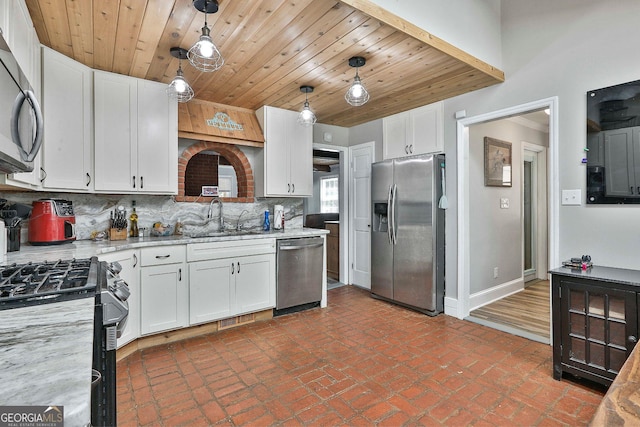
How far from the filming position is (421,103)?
3730 millimetres

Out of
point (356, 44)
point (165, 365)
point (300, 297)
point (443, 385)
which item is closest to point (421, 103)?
point (356, 44)

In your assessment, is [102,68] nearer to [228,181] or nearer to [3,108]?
[3,108]

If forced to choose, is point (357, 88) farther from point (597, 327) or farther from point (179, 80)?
point (597, 327)

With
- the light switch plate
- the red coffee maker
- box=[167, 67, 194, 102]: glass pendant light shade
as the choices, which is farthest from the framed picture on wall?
the red coffee maker

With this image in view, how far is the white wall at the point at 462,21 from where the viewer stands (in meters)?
2.21

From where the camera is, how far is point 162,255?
9.17 ft

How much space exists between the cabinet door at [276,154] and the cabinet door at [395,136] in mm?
1329

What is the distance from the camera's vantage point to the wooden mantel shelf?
3359 mm

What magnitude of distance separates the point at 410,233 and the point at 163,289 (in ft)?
8.60

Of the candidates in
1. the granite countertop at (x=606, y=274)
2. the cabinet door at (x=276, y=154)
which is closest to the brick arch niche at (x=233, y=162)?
the cabinet door at (x=276, y=154)

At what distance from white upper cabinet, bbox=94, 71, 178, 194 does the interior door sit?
252 cm

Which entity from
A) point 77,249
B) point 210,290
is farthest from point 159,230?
point 77,249

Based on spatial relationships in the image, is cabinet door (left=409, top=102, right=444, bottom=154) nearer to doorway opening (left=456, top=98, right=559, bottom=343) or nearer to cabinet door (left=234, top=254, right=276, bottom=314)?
doorway opening (left=456, top=98, right=559, bottom=343)

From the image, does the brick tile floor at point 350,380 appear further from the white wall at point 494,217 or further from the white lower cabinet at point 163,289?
the white wall at point 494,217
